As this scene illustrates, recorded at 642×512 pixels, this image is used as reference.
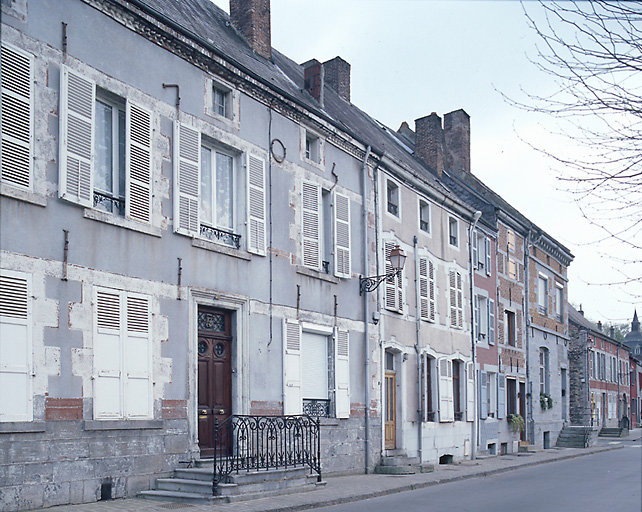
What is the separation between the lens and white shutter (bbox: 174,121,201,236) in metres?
13.0

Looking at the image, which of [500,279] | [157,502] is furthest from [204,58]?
[500,279]

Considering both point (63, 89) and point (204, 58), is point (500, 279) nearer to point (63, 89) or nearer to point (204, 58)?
point (204, 58)

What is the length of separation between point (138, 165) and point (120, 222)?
1.08 metres

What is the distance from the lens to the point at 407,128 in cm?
3120

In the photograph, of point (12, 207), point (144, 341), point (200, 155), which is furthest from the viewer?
point (200, 155)

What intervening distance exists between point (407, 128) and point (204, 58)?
1827 centimetres

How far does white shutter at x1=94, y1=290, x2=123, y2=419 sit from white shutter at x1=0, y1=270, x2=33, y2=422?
1179 mm

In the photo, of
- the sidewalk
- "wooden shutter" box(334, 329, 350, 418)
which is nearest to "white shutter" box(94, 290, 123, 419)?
the sidewalk

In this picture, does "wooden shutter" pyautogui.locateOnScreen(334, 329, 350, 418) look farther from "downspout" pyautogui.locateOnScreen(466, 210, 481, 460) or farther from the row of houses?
"downspout" pyautogui.locateOnScreen(466, 210, 481, 460)

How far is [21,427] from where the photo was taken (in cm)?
984

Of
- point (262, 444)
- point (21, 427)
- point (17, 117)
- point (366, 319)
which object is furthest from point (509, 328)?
point (17, 117)

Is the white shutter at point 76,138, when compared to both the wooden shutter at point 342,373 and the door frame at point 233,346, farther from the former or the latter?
the wooden shutter at point 342,373

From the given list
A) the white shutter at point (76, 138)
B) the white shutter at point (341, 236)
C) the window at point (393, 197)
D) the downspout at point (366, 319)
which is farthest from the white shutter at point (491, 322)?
the white shutter at point (76, 138)

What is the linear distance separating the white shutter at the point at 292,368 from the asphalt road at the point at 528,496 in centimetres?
258
